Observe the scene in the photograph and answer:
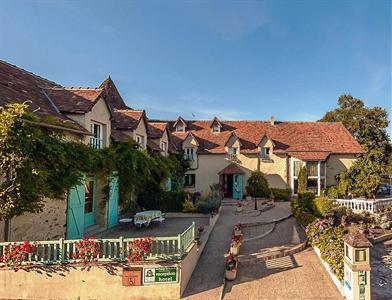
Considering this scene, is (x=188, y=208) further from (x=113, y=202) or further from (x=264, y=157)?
(x=264, y=157)

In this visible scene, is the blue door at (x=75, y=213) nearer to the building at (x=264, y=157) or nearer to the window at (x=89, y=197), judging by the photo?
the window at (x=89, y=197)

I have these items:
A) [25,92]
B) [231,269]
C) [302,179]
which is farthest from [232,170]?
[25,92]

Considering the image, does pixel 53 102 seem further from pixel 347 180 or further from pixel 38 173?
pixel 347 180

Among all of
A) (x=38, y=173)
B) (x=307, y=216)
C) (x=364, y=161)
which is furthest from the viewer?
(x=364, y=161)

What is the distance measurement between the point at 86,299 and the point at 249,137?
2609 cm

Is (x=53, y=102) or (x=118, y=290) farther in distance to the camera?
(x=53, y=102)

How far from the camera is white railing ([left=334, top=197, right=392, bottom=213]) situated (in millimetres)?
20269

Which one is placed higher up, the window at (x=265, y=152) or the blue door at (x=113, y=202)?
the window at (x=265, y=152)

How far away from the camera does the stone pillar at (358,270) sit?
27.0 feet

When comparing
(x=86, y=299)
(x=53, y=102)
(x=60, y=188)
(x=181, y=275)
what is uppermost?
(x=53, y=102)

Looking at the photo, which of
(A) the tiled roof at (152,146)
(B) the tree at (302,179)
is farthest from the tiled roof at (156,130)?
(B) the tree at (302,179)

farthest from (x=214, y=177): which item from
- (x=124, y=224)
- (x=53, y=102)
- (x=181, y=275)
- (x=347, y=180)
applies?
(x=181, y=275)

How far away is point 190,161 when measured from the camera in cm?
3041

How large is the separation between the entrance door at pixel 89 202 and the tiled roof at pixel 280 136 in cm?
1633
